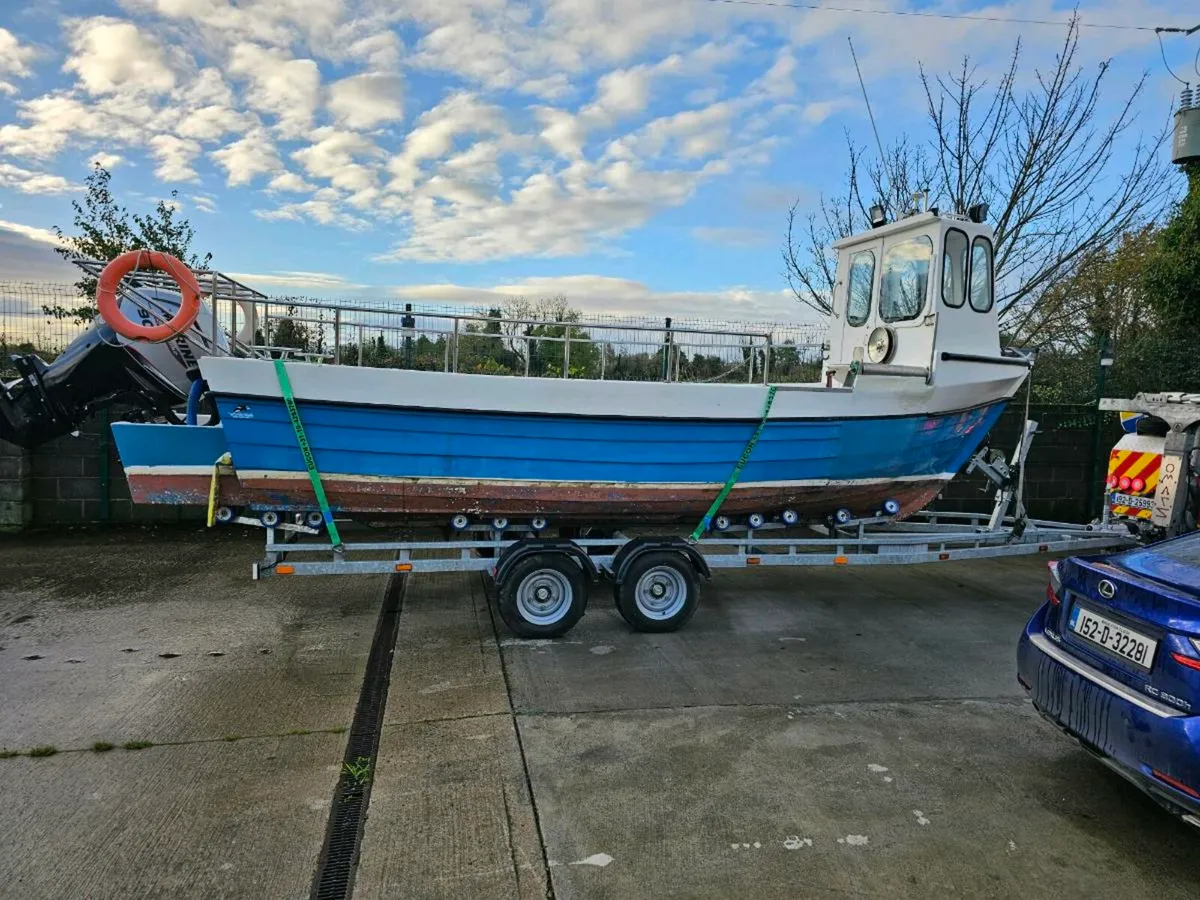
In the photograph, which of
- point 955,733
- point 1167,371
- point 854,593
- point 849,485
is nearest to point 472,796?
point 955,733

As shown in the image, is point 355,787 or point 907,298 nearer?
point 355,787

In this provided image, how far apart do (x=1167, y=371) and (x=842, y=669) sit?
7631 mm

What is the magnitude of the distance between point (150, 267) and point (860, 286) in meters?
5.13

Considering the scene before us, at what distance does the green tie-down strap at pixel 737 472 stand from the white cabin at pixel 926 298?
663 millimetres

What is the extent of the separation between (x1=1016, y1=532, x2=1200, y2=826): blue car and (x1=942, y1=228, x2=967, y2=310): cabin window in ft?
A: 8.25

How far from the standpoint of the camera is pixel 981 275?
548 cm

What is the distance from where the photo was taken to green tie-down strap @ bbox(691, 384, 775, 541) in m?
5.00

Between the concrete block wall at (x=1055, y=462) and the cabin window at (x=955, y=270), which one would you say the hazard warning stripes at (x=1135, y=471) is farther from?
the concrete block wall at (x=1055, y=462)

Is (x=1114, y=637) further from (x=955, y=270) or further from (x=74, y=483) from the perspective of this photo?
(x=74, y=483)

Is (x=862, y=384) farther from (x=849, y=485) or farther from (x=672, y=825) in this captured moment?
(x=672, y=825)

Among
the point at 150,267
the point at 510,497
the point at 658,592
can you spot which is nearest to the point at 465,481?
the point at 510,497

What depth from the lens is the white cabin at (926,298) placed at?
529 centimetres

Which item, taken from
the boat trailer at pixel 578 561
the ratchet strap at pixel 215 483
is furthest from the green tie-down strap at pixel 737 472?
the ratchet strap at pixel 215 483

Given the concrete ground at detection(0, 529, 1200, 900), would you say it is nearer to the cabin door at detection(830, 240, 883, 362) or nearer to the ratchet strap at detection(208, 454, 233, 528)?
the ratchet strap at detection(208, 454, 233, 528)
